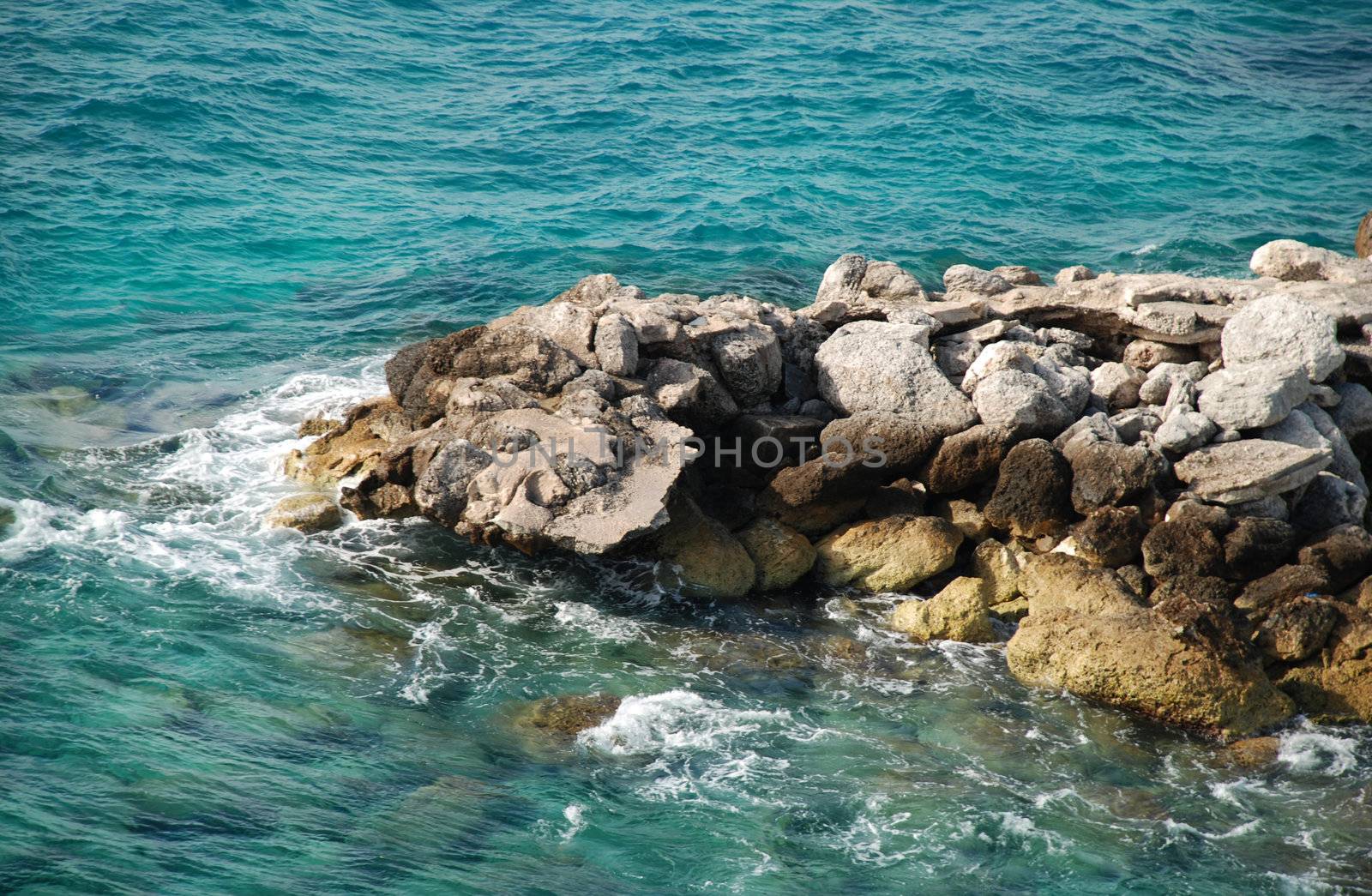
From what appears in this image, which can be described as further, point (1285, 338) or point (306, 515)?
point (1285, 338)

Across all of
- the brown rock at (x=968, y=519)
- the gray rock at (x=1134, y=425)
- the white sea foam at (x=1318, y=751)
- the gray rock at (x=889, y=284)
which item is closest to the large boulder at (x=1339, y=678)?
the white sea foam at (x=1318, y=751)

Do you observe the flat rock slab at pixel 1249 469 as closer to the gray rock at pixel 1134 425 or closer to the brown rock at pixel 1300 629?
the gray rock at pixel 1134 425

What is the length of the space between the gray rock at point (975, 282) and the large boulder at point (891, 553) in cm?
566

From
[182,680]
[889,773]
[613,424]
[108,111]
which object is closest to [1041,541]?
[889,773]

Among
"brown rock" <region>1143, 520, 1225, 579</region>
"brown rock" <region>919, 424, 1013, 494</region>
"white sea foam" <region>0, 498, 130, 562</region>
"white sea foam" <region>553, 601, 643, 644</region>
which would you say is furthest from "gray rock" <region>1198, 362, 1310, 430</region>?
"white sea foam" <region>0, 498, 130, 562</region>

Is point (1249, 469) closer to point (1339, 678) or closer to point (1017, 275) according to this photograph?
point (1339, 678)

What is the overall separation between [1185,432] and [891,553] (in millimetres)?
4174

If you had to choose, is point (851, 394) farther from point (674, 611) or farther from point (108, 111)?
point (108, 111)

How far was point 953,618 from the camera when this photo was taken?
1429 centimetres

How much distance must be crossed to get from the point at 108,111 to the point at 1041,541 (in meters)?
24.8

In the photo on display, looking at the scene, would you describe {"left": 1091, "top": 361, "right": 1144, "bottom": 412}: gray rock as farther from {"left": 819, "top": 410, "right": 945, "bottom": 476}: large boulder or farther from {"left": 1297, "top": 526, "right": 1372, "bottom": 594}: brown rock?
{"left": 1297, "top": 526, "right": 1372, "bottom": 594}: brown rock

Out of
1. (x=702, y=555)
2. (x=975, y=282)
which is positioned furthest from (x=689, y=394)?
(x=975, y=282)

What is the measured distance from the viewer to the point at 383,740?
11.9 meters

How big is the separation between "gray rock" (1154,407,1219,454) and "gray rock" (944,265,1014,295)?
4785 mm
